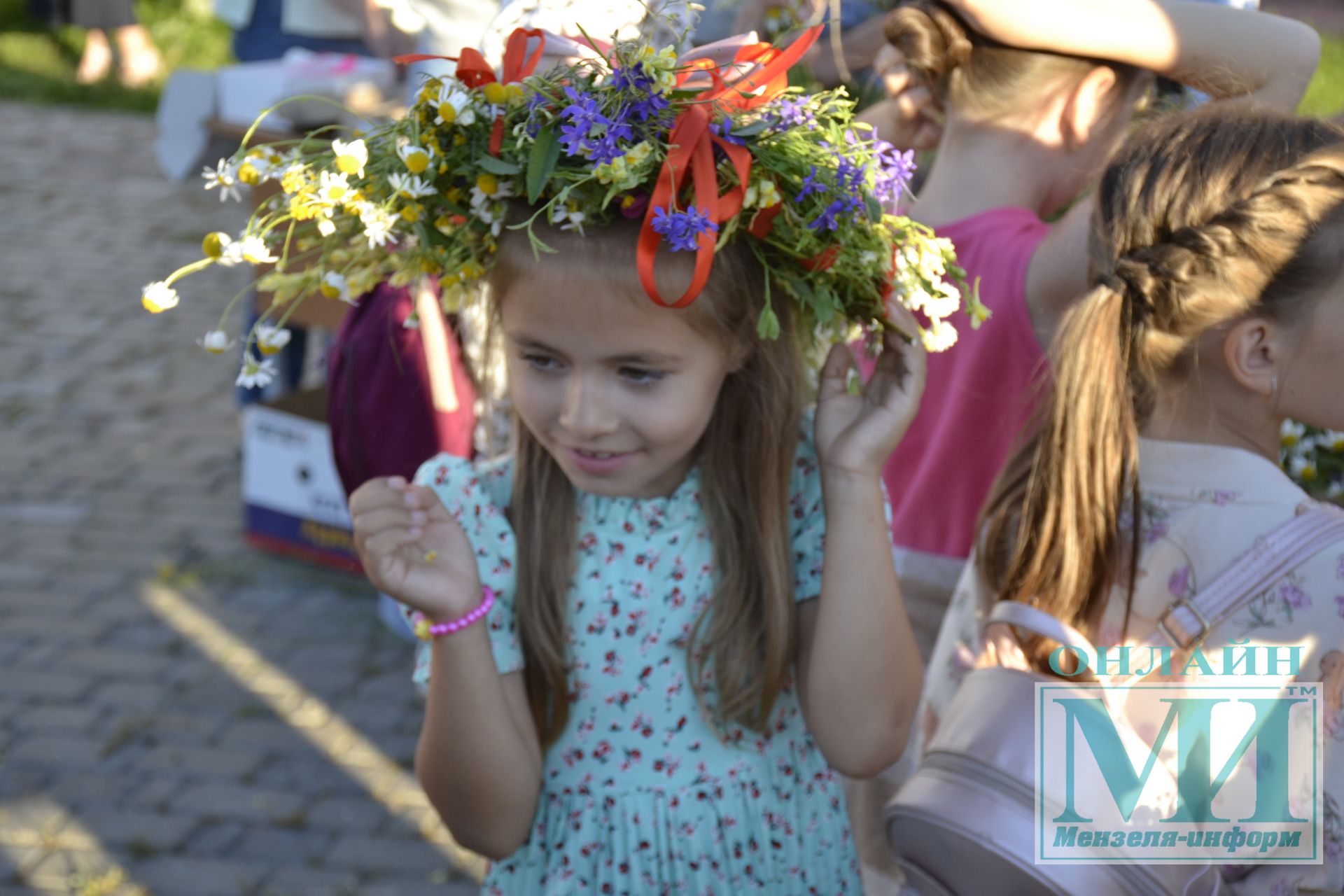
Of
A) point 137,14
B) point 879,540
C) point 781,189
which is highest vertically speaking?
point 781,189

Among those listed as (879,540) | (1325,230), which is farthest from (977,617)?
(1325,230)

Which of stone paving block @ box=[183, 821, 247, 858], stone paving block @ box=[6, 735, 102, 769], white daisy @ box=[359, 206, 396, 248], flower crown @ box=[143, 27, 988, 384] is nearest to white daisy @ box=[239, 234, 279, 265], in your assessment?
flower crown @ box=[143, 27, 988, 384]

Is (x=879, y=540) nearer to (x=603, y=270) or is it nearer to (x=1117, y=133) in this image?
(x=603, y=270)

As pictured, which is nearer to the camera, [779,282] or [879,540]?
[779,282]

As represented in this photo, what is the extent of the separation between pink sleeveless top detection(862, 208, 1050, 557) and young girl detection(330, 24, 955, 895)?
1.49 feet

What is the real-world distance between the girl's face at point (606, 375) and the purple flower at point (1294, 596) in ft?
2.53

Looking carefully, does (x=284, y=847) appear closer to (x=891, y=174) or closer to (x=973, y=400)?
(x=973, y=400)

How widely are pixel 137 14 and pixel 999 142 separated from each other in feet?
36.8

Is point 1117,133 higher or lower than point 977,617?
higher

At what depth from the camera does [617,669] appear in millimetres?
1955

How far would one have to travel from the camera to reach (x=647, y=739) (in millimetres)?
1942

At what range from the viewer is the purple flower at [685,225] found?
59.7 inches

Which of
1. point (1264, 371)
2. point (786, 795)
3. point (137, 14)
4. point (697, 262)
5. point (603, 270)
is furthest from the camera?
point (137, 14)

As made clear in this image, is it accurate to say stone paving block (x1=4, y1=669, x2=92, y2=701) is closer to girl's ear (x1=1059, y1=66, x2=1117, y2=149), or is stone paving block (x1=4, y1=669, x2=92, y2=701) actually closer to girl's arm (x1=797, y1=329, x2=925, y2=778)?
girl's arm (x1=797, y1=329, x2=925, y2=778)
